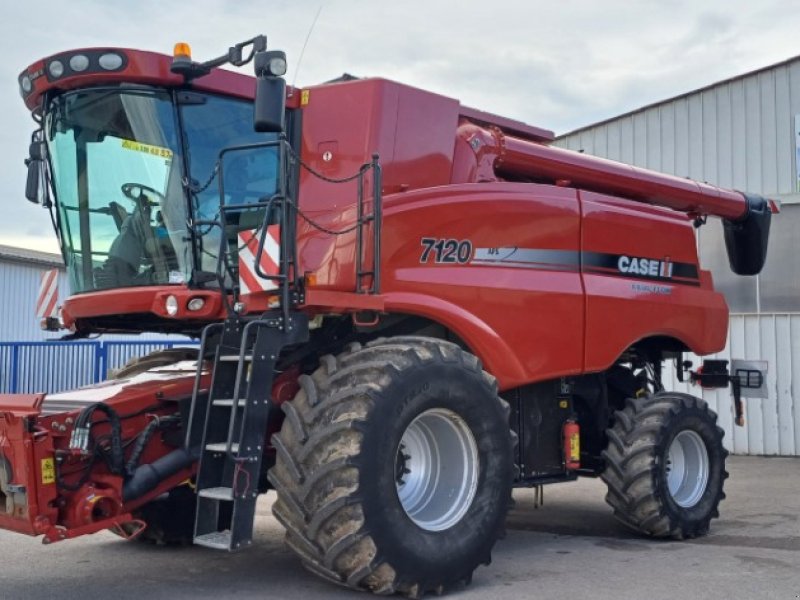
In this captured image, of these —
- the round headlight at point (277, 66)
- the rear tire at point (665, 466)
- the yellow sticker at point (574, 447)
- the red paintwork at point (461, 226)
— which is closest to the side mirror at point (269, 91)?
the round headlight at point (277, 66)

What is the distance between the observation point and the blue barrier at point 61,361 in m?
15.0

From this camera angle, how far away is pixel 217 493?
5.25 m

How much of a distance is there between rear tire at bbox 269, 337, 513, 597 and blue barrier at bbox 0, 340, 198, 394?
9321 mm

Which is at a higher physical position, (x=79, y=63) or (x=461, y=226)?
(x=79, y=63)

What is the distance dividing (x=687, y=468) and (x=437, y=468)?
316 cm

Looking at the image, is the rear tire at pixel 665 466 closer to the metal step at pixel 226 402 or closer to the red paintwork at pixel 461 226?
the red paintwork at pixel 461 226

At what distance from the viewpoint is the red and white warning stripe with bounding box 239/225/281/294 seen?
18.7 feet

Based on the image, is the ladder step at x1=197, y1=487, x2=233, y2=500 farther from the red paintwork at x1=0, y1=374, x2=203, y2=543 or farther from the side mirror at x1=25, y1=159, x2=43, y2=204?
the side mirror at x1=25, y1=159, x2=43, y2=204

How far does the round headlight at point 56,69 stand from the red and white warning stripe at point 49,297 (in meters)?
1.71

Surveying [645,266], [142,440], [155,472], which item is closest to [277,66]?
[142,440]

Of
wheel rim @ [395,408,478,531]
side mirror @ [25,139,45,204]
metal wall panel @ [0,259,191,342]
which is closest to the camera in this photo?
wheel rim @ [395,408,478,531]

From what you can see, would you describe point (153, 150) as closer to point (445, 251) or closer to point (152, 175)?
point (152, 175)

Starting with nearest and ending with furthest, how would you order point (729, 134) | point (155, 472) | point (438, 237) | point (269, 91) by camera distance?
point (269, 91) → point (155, 472) → point (438, 237) → point (729, 134)

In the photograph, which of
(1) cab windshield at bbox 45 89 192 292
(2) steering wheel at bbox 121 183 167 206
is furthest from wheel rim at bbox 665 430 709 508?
(2) steering wheel at bbox 121 183 167 206
